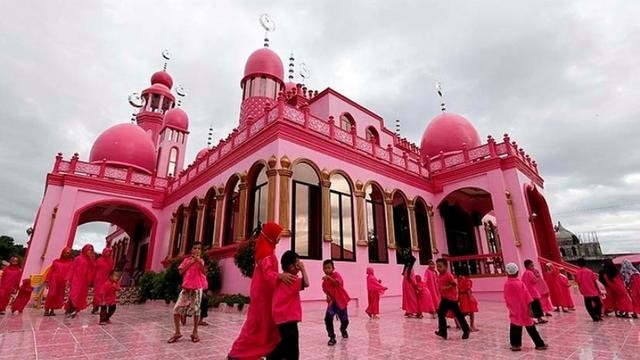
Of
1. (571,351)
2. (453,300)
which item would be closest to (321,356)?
(453,300)

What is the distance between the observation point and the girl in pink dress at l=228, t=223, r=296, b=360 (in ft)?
9.11

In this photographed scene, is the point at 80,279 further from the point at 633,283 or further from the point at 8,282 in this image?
the point at 633,283

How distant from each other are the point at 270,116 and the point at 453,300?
7443mm

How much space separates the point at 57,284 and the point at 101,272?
70.8 inches

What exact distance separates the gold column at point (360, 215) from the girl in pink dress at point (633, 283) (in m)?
6.73

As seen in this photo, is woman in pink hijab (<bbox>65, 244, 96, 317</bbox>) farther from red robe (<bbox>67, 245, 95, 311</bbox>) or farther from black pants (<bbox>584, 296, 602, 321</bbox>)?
black pants (<bbox>584, 296, 602, 321</bbox>)

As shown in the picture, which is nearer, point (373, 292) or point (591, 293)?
Result: point (591, 293)

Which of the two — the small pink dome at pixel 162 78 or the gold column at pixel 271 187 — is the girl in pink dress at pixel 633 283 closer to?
the gold column at pixel 271 187

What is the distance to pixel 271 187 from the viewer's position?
8.74 m

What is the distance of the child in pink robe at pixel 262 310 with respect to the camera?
2.78m

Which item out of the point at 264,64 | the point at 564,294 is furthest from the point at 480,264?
the point at 264,64

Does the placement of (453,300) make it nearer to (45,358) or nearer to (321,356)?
(321,356)

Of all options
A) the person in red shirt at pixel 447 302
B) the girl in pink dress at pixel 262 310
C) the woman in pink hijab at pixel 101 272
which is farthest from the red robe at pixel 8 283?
the person in red shirt at pixel 447 302

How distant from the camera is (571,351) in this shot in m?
4.01
